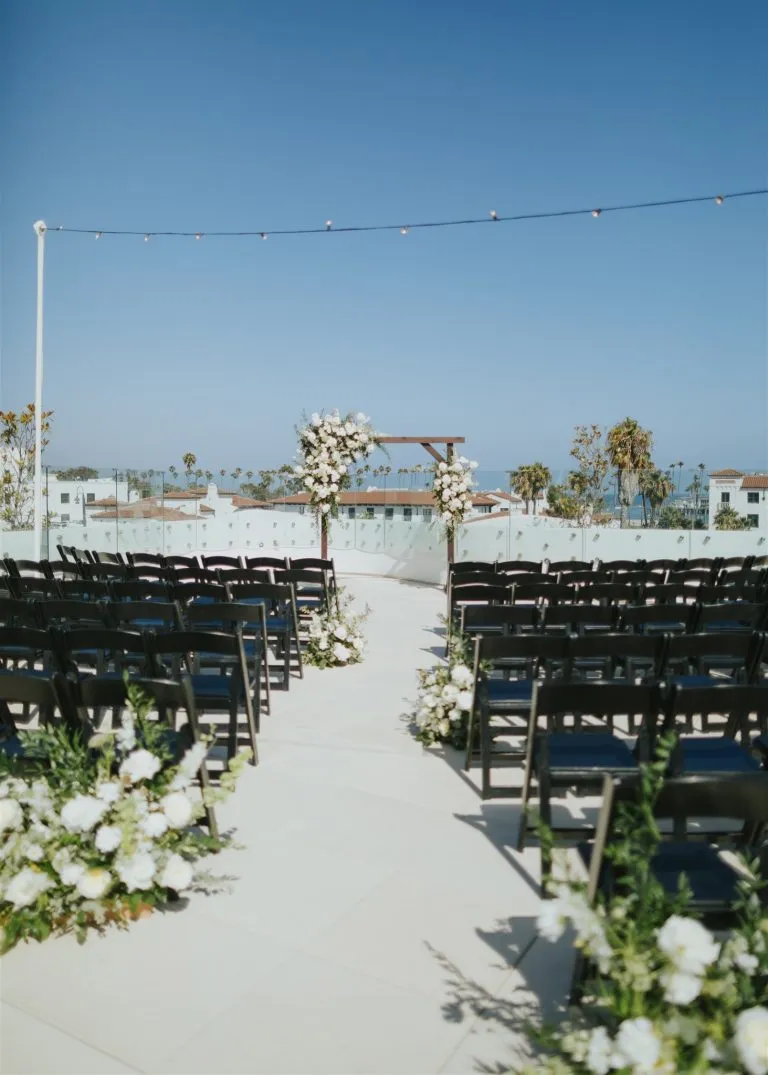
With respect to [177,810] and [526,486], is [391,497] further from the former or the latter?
[177,810]

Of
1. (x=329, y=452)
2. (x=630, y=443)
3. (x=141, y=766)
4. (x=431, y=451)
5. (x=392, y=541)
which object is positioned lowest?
(x=141, y=766)

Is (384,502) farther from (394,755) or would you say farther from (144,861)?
(144,861)

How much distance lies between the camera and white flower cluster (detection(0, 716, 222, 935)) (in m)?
2.63

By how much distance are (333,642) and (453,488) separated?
5.40 m

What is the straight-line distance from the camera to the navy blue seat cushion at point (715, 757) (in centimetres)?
335

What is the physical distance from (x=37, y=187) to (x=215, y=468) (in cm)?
546

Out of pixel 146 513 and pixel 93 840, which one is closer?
pixel 93 840

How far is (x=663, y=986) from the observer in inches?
65.5

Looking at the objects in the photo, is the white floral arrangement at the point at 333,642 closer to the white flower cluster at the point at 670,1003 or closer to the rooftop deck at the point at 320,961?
the rooftop deck at the point at 320,961

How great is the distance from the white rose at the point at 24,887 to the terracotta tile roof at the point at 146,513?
10807 millimetres

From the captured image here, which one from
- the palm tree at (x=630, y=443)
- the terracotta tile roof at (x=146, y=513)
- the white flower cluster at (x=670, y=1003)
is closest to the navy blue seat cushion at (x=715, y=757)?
the white flower cluster at (x=670, y=1003)

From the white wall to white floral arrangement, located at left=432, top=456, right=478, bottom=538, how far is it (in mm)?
1312

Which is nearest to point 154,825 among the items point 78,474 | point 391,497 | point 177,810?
point 177,810

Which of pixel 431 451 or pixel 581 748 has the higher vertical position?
pixel 431 451
